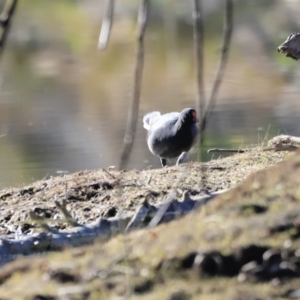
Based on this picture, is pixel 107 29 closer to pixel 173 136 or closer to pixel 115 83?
pixel 173 136

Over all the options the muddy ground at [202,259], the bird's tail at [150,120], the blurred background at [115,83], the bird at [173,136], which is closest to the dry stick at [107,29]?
the muddy ground at [202,259]

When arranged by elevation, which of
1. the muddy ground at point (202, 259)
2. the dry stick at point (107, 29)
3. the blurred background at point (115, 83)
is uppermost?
the dry stick at point (107, 29)

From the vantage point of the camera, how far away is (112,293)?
3.37 meters

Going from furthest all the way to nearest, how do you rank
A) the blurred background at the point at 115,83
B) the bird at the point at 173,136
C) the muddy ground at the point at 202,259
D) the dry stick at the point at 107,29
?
the blurred background at the point at 115,83 → the bird at the point at 173,136 → the muddy ground at the point at 202,259 → the dry stick at the point at 107,29

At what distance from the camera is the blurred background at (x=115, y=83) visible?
10.6m

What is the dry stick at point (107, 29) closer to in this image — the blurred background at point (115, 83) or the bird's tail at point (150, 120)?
the blurred background at point (115, 83)

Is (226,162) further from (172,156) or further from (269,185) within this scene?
(269,185)

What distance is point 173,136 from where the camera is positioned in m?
10.0

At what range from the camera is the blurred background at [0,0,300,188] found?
10570 millimetres

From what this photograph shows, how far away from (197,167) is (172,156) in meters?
2.79

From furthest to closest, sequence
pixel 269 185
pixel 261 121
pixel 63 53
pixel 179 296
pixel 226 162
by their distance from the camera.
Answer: pixel 63 53 < pixel 261 121 < pixel 226 162 < pixel 269 185 < pixel 179 296

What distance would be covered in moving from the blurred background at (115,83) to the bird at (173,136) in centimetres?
33

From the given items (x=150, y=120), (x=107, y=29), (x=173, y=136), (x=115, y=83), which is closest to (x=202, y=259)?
(x=107, y=29)

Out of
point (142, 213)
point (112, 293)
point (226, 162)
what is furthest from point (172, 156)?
point (112, 293)
